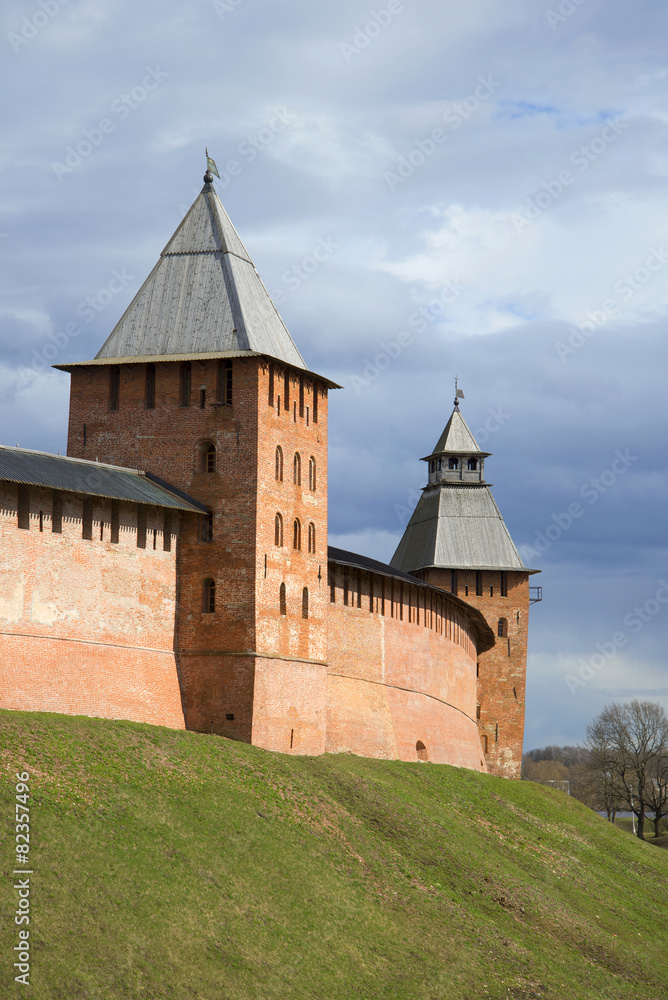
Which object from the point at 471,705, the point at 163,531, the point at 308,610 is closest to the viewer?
the point at 163,531

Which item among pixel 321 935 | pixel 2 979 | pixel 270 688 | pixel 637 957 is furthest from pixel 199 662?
pixel 2 979

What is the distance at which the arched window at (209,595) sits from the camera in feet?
116

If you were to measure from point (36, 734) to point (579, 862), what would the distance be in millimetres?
19170

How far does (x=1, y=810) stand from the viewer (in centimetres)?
2397

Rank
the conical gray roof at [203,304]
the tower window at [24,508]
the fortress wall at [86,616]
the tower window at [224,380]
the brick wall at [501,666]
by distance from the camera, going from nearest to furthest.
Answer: the fortress wall at [86,616], the tower window at [24,508], the tower window at [224,380], the conical gray roof at [203,304], the brick wall at [501,666]

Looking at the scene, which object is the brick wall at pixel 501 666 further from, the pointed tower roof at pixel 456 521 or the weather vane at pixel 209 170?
the weather vane at pixel 209 170

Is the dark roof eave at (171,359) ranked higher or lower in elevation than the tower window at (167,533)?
higher

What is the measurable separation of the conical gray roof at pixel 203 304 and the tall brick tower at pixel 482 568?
23764 mm

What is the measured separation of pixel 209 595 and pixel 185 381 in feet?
20.6

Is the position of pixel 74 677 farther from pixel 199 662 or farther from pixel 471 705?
pixel 471 705

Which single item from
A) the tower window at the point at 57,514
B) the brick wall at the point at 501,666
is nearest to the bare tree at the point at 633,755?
the brick wall at the point at 501,666

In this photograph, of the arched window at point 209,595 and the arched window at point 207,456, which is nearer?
the arched window at point 209,595

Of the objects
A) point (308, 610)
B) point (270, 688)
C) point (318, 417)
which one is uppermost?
point (318, 417)

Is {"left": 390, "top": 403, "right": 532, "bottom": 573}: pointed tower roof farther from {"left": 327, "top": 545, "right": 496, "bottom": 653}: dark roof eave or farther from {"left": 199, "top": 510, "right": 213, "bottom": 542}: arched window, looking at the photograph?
{"left": 199, "top": 510, "right": 213, "bottom": 542}: arched window
